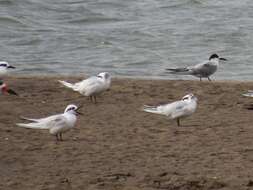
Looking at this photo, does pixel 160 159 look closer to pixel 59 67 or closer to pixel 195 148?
pixel 195 148

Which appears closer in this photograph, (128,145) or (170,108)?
(128,145)

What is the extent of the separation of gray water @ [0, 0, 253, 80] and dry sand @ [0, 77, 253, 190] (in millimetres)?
4814

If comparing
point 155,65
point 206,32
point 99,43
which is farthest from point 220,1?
point 155,65

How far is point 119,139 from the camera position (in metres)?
9.40

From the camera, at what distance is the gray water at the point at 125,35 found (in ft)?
60.8

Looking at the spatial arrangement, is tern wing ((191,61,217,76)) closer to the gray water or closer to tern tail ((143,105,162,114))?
the gray water

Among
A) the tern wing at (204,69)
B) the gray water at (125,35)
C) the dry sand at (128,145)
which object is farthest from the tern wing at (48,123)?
the gray water at (125,35)

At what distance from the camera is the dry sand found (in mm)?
7676

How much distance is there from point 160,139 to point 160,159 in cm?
101

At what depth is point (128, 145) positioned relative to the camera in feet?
29.9

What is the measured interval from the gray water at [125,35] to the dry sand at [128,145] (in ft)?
15.8

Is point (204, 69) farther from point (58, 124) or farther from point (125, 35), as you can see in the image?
point (125, 35)

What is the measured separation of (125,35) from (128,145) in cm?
1351

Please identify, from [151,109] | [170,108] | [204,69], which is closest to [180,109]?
[170,108]
